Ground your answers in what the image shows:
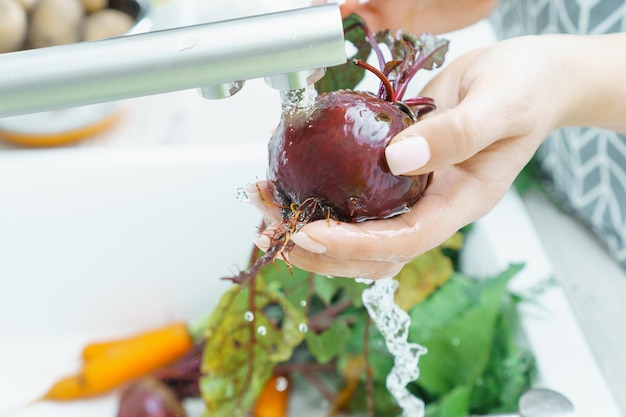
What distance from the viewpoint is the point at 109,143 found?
971 mm

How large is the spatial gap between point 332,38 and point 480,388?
1.76ft

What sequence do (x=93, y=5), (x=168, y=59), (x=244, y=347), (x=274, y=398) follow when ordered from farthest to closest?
(x=93, y=5), (x=274, y=398), (x=244, y=347), (x=168, y=59)

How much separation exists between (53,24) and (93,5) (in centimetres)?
7

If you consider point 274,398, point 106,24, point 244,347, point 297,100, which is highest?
point 106,24

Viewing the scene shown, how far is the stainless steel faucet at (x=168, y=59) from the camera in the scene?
0.30 metres

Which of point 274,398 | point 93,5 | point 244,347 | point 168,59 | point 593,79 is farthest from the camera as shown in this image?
point 93,5

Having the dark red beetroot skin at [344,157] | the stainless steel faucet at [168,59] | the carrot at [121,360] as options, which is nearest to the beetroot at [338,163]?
the dark red beetroot skin at [344,157]

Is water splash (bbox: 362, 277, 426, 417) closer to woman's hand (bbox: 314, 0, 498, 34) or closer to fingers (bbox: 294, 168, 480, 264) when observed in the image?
fingers (bbox: 294, 168, 480, 264)

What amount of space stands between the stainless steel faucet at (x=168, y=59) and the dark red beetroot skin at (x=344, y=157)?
0.12 m

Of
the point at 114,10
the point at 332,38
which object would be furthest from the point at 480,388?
the point at 114,10

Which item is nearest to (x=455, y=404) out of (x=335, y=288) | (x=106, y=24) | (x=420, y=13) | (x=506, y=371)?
(x=506, y=371)

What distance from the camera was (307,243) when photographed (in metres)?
0.43

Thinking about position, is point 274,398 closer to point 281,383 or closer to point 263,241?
point 281,383

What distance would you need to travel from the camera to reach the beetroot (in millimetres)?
430
